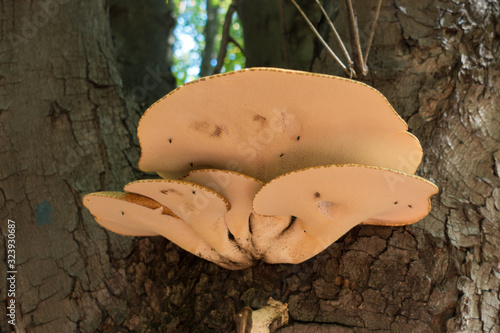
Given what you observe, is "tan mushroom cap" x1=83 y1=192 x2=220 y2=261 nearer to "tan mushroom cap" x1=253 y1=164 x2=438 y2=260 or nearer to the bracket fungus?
the bracket fungus

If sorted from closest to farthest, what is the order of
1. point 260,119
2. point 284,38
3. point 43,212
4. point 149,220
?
point 260,119 < point 149,220 < point 43,212 < point 284,38

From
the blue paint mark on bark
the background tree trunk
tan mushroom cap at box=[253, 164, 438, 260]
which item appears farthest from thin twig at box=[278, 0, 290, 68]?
the blue paint mark on bark

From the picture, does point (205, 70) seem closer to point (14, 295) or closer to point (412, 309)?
point (14, 295)

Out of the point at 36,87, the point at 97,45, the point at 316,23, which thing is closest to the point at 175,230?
the point at 36,87

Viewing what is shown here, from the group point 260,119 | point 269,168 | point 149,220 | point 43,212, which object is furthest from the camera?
point 43,212

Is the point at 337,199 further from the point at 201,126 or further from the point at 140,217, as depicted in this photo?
the point at 140,217

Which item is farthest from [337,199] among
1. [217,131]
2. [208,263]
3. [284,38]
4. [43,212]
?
[284,38]
